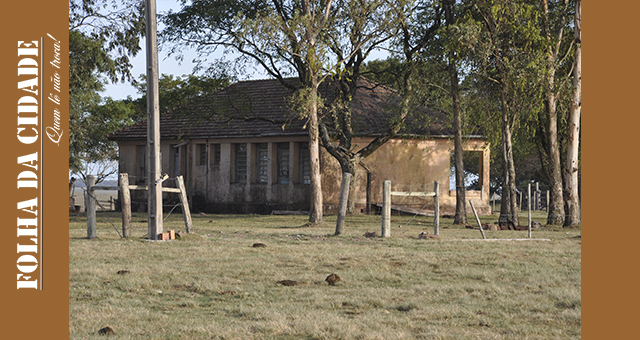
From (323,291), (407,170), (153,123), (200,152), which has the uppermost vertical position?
(153,123)

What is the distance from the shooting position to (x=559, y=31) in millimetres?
21250

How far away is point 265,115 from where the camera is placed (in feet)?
100

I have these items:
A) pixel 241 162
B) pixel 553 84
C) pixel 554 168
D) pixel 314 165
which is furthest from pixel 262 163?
pixel 553 84

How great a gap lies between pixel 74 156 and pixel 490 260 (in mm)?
36755

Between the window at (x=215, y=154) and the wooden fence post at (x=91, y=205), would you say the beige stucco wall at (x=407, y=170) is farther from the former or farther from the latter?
the wooden fence post at (x=91, y=205)

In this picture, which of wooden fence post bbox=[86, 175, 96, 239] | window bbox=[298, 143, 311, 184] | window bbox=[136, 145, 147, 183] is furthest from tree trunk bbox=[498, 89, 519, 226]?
window bbox=[136, 145, 147, 183]

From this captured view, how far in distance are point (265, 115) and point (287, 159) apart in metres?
2.38

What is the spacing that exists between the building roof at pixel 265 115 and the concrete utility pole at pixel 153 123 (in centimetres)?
1209

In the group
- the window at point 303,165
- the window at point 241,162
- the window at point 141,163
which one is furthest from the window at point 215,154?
the window at point 303,165

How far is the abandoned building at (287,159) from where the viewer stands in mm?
28875

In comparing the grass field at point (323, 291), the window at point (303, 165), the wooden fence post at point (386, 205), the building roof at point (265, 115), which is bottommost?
the grass field at point (323, 291)

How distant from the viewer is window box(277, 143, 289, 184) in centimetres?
2977

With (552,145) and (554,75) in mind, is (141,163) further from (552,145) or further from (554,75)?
(554,75)

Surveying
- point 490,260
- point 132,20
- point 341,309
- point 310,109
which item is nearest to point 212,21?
point 132,20
